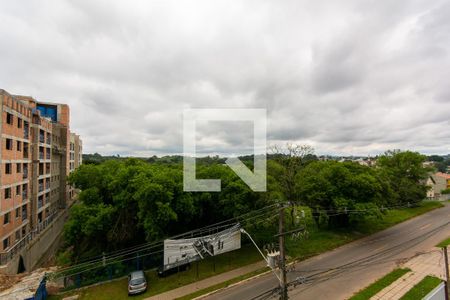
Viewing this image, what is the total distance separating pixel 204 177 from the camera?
16.3m

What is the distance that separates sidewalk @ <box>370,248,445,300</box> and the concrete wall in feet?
68.2

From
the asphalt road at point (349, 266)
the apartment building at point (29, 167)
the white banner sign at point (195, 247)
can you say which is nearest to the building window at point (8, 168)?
the apartment building at point (29, 167)

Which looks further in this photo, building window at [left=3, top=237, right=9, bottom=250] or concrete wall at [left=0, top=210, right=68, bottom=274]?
building window at [left=3, top=237, right=9, bottom=250]

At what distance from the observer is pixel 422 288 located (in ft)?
37.3

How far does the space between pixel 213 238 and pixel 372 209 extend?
1197 cm

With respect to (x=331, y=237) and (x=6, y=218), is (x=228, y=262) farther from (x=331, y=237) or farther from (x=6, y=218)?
(x=6, y=218)

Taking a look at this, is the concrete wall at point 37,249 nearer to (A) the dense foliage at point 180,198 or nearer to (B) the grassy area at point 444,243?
(A) the dense foliage at point 180,198

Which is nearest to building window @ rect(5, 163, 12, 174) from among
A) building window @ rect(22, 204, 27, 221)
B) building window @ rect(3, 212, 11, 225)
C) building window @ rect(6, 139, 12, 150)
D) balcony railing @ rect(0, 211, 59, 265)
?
building window @ rect(6, 139, 12, 150)

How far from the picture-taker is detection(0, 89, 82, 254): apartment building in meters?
16.4

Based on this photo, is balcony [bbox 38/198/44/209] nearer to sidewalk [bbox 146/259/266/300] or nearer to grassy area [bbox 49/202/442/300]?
grassy area [bbox 49/202/442/300]

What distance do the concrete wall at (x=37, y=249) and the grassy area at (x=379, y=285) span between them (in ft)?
63.7

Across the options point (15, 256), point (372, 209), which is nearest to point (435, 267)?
point (372, 209)

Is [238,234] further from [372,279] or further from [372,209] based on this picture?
[372,209]

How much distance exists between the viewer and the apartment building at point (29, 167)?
53.8 ft
